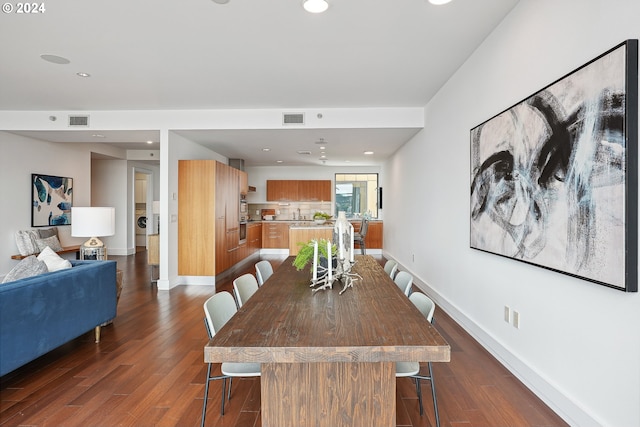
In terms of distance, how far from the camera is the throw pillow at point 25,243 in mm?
5641

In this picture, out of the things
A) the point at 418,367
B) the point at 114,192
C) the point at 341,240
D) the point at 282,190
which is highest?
the point at 282,190

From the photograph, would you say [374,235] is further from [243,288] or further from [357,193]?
[243,288]

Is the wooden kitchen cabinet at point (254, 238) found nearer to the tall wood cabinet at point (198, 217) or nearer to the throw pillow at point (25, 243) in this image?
the tall wood cabinet at point (198, 217)

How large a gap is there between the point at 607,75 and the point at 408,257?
4689mm

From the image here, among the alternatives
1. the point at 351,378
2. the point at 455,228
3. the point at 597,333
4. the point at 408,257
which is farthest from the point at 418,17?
the point at 408,257

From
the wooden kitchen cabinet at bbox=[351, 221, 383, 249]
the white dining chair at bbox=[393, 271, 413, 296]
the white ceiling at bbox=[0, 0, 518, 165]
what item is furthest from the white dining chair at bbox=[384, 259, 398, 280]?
the wooden kitchen cabinet at bbox=[351, 221, 383, 249]

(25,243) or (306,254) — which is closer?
(306,254)

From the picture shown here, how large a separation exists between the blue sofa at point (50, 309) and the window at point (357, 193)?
7.58 meters

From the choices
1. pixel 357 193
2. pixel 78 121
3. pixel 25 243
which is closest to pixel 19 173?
pixel 25 243

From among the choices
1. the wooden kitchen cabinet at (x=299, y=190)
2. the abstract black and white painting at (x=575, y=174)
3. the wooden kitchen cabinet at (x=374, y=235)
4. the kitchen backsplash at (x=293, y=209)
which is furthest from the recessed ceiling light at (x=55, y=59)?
the wooden kitchen cabinet at (x=374, y=235)

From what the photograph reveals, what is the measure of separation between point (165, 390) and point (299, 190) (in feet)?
25.6

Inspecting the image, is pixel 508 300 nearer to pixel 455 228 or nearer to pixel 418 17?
pixel 455 228

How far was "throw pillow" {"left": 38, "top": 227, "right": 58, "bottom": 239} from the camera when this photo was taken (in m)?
6.03

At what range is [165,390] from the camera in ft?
7.75
